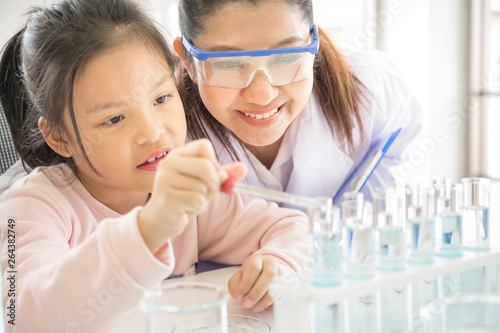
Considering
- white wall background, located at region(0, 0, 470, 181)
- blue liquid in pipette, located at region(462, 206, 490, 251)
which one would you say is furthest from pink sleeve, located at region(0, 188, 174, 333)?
white wall background, located at region(0, 0, 470, 181)

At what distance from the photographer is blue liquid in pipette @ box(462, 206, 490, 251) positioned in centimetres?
71

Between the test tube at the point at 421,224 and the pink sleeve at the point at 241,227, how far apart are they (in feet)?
1.25

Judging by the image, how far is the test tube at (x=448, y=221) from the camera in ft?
2.28

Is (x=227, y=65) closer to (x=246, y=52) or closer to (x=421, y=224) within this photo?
(x=246, y=52)

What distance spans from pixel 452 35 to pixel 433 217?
9.10 ft

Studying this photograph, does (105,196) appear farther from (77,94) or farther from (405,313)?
(405,313)

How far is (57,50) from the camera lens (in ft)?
3.34

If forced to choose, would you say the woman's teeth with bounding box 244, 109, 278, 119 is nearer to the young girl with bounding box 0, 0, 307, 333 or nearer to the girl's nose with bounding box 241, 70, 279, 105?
the girl's nose with bounding box 241, 70, 279, 105

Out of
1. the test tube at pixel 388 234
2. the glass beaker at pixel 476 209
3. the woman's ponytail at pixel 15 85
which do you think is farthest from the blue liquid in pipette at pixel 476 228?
the woman's ponytail at pixel 15 85

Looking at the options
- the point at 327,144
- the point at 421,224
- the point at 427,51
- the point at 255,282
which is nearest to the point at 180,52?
the point at 327,144

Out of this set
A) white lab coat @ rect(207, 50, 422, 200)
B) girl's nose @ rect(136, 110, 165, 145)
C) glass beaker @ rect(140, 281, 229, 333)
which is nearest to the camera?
glass beaker @ rect(140, 281, 229, 333)

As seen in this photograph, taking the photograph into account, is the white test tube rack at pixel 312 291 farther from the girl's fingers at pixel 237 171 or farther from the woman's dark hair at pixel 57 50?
the woman's dark hair at pixel 57 50

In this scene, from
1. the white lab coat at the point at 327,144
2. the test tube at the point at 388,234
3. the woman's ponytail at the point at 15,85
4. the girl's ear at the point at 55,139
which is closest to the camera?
the test tube at the point at 388,234

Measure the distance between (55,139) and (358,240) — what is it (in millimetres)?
654
